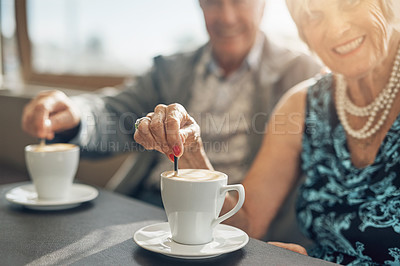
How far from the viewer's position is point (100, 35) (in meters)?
2.49

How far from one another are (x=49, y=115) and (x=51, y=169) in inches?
11.0

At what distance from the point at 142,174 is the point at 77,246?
90 centimetres

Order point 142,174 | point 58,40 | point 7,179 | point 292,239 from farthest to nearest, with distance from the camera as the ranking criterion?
point 58,40, point 7,179, point 142,174, point 292,239

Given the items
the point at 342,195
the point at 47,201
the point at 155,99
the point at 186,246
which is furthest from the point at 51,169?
the point at 155,99

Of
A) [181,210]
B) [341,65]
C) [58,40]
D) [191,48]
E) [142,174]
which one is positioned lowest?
[142,174]

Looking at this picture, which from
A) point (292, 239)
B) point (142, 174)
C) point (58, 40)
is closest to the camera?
point (292, 239)

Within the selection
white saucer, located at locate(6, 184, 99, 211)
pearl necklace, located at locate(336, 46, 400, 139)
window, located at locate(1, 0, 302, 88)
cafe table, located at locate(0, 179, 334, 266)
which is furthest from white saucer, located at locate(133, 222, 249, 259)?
window, located at locate(1, 0, 302, 88)

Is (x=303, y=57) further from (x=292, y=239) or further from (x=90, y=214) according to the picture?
(x=90, y=214)

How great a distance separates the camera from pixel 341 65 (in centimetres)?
91

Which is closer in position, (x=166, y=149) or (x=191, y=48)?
(x=166, y=149)

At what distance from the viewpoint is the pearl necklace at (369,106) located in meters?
0.88

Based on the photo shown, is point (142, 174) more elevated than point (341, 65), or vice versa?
point (341, 65)

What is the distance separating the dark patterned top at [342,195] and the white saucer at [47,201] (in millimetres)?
493

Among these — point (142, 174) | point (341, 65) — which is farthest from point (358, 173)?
point (142, 174)
